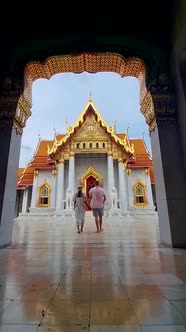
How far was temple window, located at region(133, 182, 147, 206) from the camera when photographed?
49.8 feet

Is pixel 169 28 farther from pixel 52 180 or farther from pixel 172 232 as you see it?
pixel 52 180

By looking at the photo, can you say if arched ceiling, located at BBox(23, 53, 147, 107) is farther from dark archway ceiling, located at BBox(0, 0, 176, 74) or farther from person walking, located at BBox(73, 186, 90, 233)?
person walking, located at BBox(73, 186, 90, 233)

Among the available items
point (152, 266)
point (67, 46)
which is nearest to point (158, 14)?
point (67, 46)

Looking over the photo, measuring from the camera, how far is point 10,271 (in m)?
1.62

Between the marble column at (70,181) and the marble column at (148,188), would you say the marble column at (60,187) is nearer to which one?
the marble column at (70,181)

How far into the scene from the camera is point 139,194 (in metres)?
15.5

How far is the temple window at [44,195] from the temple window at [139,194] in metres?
6.67

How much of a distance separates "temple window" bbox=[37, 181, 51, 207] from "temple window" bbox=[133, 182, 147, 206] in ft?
21.9

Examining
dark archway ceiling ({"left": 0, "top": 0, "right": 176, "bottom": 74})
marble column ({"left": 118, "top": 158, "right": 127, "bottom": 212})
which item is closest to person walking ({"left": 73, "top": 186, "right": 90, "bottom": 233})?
dark archway ceiling ({"left": 0, "top": 0, "right": 176, "bottom": 74})

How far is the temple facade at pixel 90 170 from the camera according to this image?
14531mm

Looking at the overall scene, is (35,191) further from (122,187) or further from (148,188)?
(148,188)

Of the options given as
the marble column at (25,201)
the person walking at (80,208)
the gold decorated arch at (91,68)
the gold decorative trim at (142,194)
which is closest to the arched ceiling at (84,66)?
the gold decorated arch at (91,68)

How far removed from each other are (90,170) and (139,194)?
13.7 ft

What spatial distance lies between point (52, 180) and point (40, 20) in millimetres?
13368
